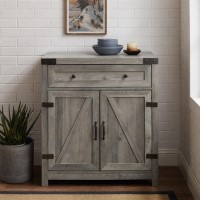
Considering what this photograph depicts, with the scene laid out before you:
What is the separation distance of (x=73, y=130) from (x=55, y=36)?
103cm

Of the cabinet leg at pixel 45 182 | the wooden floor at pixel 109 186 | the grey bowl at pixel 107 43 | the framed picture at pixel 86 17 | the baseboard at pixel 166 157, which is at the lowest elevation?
the wooden floor at pixel 109 186

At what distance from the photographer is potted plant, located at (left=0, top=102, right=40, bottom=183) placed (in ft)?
14.8

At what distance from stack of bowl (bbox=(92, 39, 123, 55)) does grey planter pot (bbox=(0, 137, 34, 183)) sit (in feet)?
3.43

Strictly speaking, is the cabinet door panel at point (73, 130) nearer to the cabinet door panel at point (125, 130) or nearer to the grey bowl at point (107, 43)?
the cabinet door panel at point (125, 130)

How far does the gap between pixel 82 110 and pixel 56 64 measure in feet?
1.46

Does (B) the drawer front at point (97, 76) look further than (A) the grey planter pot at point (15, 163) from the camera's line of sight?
No

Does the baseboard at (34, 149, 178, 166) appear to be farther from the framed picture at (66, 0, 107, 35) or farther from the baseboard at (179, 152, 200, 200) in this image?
the framed picture at (66, 0, 107, 35)

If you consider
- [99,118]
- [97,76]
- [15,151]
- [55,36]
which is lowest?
[15,151]

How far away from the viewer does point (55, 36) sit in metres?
4.94

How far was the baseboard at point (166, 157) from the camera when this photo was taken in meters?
5.09

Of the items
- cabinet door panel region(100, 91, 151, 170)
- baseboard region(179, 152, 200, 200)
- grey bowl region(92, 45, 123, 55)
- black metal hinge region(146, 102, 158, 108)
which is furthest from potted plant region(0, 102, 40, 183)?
baseboard region(179, 152, 200, 200)

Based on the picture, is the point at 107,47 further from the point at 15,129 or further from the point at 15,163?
the point at 15,163


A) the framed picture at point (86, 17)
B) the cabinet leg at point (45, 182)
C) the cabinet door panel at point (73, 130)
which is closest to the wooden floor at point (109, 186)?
the cabinet leg at point (45, 182)

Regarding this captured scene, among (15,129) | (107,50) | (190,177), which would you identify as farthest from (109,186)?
(107,50)
